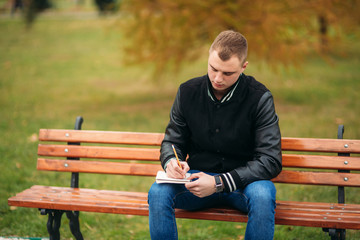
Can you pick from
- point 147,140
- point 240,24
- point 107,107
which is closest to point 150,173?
point 147,140

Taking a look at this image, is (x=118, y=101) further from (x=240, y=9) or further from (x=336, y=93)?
(x=336, y=93)

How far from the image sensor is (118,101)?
10.3 meters

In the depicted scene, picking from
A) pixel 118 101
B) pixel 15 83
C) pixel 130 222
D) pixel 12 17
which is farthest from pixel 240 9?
pixel 12 17

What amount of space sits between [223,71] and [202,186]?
80 centimetres

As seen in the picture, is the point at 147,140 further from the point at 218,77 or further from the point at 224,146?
the point at 218,77

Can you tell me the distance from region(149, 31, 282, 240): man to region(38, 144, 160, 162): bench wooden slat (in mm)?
418

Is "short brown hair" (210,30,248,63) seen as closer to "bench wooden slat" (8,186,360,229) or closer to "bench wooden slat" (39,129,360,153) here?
"bench wooden slat" (39,129,360,153)

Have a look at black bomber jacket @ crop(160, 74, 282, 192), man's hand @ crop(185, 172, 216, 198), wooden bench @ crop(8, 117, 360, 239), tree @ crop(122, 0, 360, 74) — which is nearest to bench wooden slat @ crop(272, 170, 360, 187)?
wooden bench @ crop(8, 117, 360, 239)

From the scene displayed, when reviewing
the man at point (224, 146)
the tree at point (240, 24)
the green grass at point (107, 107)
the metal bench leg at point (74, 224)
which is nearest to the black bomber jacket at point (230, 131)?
the man at point (224, 146)

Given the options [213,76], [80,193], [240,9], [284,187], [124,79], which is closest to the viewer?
[213,76]

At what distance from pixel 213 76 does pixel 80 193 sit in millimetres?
1530

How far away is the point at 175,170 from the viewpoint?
9.65 ft

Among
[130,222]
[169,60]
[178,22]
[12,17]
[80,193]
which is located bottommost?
[130,222]

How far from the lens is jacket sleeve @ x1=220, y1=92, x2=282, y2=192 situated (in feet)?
9.48
